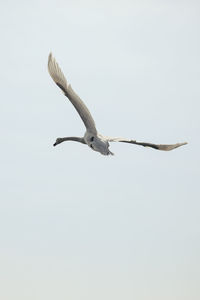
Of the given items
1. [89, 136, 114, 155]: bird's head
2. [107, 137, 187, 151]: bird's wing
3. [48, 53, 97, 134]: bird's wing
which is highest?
[48, 53, 97, 134]: bird's wing

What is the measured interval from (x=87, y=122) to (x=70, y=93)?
234 centimetres

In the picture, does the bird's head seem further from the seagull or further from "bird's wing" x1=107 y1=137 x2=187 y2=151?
"bird's wing" x1=107 y1=137 x2=187 y2=151

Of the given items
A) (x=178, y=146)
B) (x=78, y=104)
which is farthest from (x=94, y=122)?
(x=178, y=146)

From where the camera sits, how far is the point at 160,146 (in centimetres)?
6091

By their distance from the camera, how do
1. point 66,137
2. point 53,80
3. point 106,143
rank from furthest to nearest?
point 66,137 < point 53,80 < point 106,143

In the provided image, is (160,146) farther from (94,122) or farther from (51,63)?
(51,63)

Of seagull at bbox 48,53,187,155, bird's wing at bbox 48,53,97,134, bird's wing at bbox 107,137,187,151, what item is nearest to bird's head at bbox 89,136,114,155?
seagull at bbox 48,53,187,155

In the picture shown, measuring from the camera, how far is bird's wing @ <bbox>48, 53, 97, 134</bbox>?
60.1 metres

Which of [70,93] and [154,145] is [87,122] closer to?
[70,93]

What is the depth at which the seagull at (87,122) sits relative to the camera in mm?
58234

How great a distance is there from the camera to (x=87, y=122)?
60.2 m

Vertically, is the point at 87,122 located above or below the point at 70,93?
below

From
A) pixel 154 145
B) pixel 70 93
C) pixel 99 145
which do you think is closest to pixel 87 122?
pixel 70 93

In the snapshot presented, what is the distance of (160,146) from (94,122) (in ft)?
14.5
